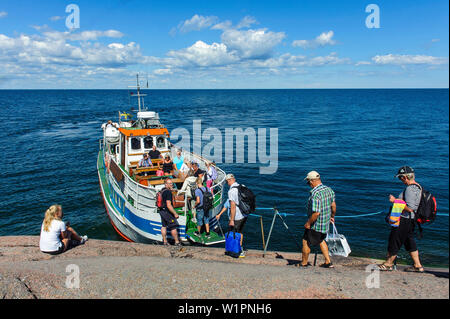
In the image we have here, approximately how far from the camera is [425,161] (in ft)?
86.6

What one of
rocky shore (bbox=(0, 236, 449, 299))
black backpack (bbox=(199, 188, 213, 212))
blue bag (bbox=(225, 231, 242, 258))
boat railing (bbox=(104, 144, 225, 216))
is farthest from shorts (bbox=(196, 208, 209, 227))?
rocky shore (bbox=(0, 236, 449, 299))

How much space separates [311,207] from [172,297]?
3134 mm

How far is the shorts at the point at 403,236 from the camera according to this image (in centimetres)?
554

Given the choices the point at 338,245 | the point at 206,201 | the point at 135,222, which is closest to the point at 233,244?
the point at 206,201

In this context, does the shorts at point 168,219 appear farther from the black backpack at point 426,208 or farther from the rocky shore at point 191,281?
the black backpack at point 426,208

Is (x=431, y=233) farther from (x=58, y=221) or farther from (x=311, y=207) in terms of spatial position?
(x=58, y=221)

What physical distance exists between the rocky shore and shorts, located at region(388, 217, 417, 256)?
519 millimetres

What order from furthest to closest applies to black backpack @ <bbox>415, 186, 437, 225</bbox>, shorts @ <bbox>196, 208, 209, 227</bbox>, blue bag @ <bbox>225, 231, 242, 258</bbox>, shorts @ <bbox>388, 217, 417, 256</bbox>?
shorts @ <bbox>196, 208, 209, 227</bbox>, blue bag @ <bbox>225, 231, 242, 258</bbox>, shorts @ <bbox>388, 217, 417, 256</bbox>, black backpack @ <bbox>415, 186, 437, 225</bbox>

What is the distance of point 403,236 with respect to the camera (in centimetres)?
564

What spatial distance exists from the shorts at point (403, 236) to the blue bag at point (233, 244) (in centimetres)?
357

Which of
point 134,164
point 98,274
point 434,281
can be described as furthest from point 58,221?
point 434,281

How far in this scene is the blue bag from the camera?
24.3 feet

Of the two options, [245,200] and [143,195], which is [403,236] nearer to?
[245,200]

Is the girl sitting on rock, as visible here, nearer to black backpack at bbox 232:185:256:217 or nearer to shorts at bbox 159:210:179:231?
shorts at bbox 159:210:179:231
